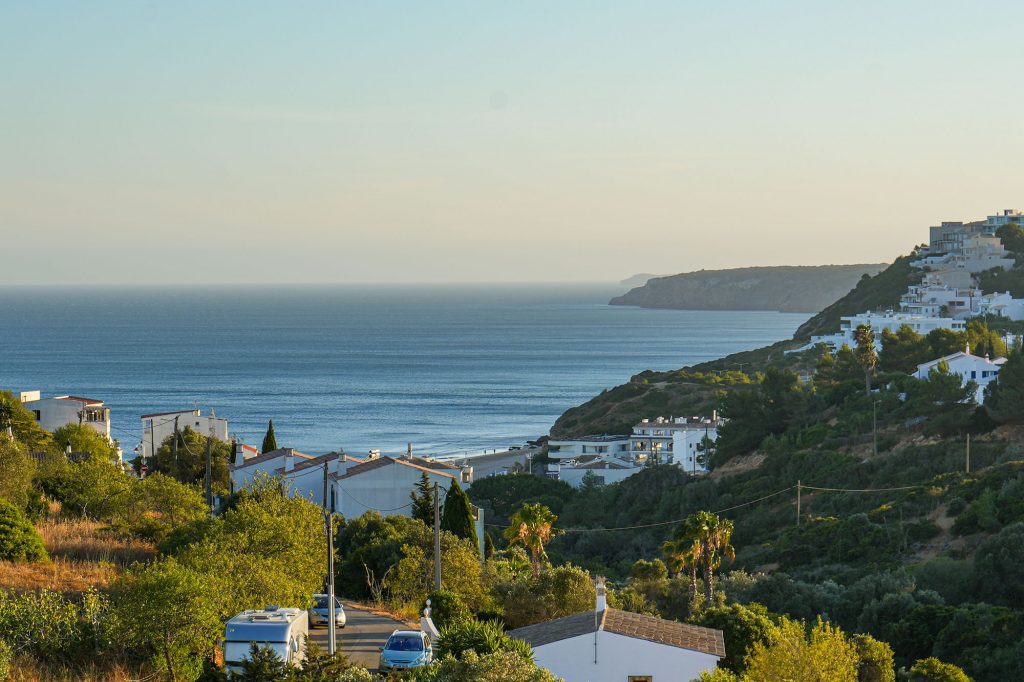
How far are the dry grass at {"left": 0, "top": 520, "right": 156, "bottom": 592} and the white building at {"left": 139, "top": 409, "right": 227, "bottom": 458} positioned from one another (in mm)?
39874

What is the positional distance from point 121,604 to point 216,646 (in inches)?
92.2

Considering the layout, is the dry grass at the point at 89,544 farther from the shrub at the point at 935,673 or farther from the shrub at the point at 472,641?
the shrub at the point at 935,673

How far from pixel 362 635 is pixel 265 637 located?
6.69m

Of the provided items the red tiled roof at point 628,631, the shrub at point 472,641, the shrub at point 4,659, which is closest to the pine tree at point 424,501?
the red tiled roof at point 628,631

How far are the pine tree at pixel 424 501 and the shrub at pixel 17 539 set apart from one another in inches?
A: 543

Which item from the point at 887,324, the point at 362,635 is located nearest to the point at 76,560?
the point at 362,635

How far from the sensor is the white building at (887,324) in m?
103

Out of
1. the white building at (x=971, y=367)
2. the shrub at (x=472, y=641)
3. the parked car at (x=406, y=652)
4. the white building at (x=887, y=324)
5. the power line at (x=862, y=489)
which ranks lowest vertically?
the power line at (x=862, y=489)

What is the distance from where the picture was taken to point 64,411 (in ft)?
250

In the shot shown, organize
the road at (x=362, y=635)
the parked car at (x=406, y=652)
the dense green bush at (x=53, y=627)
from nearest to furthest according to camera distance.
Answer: the dense green bush at (x=53, y=627) → the parked car at (x=406, y=652) → the road at (x=362, y=635)

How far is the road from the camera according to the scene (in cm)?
2455

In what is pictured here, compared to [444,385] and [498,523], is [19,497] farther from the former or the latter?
[444,385]

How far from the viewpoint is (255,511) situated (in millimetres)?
27938

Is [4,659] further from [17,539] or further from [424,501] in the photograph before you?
[424,501]
